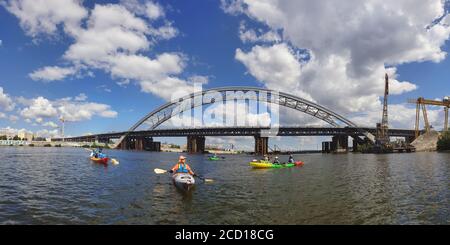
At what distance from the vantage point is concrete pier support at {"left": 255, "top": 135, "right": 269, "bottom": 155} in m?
180

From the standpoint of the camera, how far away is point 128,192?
27.8 m

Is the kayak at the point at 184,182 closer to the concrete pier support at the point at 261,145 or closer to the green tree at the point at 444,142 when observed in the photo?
the green tree at the point at 444,142

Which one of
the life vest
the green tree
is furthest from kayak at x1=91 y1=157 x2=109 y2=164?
the green tree

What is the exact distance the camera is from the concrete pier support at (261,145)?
180 metres

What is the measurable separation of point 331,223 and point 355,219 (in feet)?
6.35

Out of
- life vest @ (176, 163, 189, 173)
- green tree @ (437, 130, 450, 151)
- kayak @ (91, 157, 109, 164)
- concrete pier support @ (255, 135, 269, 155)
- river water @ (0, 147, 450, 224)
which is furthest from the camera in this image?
concrete pier support @ (255, 135, 269, 155)

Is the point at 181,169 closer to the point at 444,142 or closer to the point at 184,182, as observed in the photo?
the point at 184,182

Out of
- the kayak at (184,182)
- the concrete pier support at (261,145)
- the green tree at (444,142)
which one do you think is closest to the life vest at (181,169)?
the kayak at (184,182)

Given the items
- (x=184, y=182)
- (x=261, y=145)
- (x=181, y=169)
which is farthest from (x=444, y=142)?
(x=184, y=182)

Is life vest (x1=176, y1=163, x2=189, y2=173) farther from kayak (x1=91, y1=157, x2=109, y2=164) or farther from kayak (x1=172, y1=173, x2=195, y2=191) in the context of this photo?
kayak (x1=91, y1=157, x2=109, y2=164)

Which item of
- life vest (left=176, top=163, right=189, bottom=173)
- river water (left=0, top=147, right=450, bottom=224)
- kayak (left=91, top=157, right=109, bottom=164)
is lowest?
river water (left=0, top=147, right=450, bottom=224)

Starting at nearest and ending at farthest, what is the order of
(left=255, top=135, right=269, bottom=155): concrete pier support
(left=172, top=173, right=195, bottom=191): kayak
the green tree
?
(left=172, top=173, right=195, bottom=191): kayak < the green tree < (left=255, top=135, right=269, bottom=155): concrete pier support
